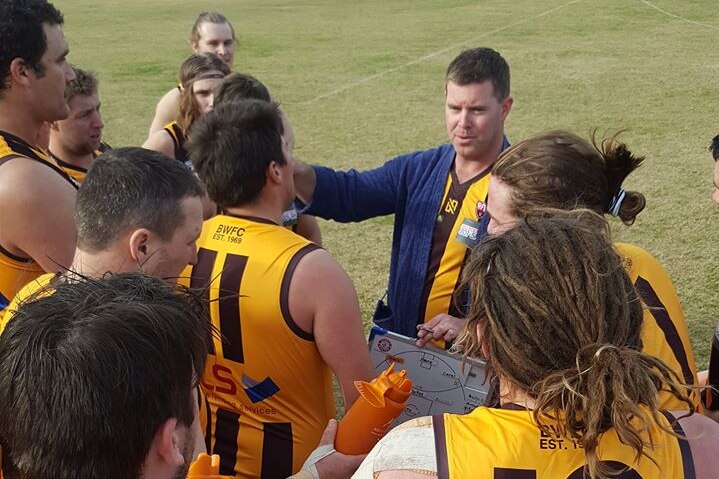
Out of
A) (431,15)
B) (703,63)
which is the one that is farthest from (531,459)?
(431,15)

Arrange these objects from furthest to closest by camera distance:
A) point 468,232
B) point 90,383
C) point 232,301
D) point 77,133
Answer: point 77,133 → point 468,232 → point 232,301 → point 90,383

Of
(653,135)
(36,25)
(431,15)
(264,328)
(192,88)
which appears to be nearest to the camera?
(264,328)

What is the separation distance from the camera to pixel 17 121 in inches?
140

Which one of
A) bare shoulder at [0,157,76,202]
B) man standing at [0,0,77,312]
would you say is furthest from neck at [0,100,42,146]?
bare shoulder at [0,157,76,202]

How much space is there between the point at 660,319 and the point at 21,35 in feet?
9.71

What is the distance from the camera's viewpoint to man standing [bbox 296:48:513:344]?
14.0 ft

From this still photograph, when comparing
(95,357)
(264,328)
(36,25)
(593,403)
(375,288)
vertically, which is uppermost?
(36,25)

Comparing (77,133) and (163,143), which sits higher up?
(77,133)

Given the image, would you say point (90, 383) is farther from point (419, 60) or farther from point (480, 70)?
point (419, 60)

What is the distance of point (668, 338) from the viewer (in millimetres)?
2533

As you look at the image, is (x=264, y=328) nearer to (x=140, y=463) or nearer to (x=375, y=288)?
(x=140, y=463)

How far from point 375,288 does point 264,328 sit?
4536 millimetres

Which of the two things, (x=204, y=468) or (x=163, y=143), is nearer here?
(x=204, y=468)

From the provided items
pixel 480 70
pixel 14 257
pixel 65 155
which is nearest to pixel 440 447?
pixel 14 257
